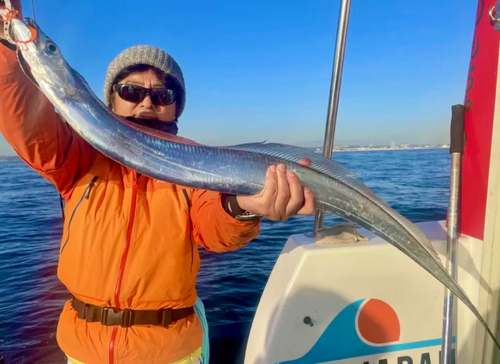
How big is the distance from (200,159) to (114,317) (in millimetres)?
1093

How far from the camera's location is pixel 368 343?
2814mm

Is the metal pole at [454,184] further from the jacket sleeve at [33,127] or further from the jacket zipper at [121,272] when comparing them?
the jacket sleeve at [33,127]

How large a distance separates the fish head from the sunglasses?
0.62 meters

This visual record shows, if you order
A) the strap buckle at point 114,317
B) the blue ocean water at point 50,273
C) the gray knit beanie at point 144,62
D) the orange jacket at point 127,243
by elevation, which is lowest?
the blue ocean water at point 50,273

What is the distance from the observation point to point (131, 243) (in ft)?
7.07

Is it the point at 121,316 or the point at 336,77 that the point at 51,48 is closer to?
the point at 121,316

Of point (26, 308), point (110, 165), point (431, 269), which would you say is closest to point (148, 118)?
point (110, 165)

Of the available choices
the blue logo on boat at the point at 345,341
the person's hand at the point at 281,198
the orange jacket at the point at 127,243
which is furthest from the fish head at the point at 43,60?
the blue logo on boat at the point at 345,341

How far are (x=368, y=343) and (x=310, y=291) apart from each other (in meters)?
0.62

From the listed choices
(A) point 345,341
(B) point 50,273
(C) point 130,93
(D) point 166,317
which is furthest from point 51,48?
(B) point 50,273

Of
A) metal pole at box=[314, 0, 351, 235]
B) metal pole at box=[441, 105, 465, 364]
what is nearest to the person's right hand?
metal pole at box=[314, 0, 351, 235]

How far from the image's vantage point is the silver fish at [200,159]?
1729 millimetres

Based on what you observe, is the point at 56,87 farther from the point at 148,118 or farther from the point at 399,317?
the point at 399,317

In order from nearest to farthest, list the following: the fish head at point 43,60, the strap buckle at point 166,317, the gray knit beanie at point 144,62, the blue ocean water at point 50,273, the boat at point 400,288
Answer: the fish head at point 43,60, the strap buckle at point 166,317, the gray knit beanie at point 144,62, the boat at point 400,288, the blue ocean water at point 50,273
